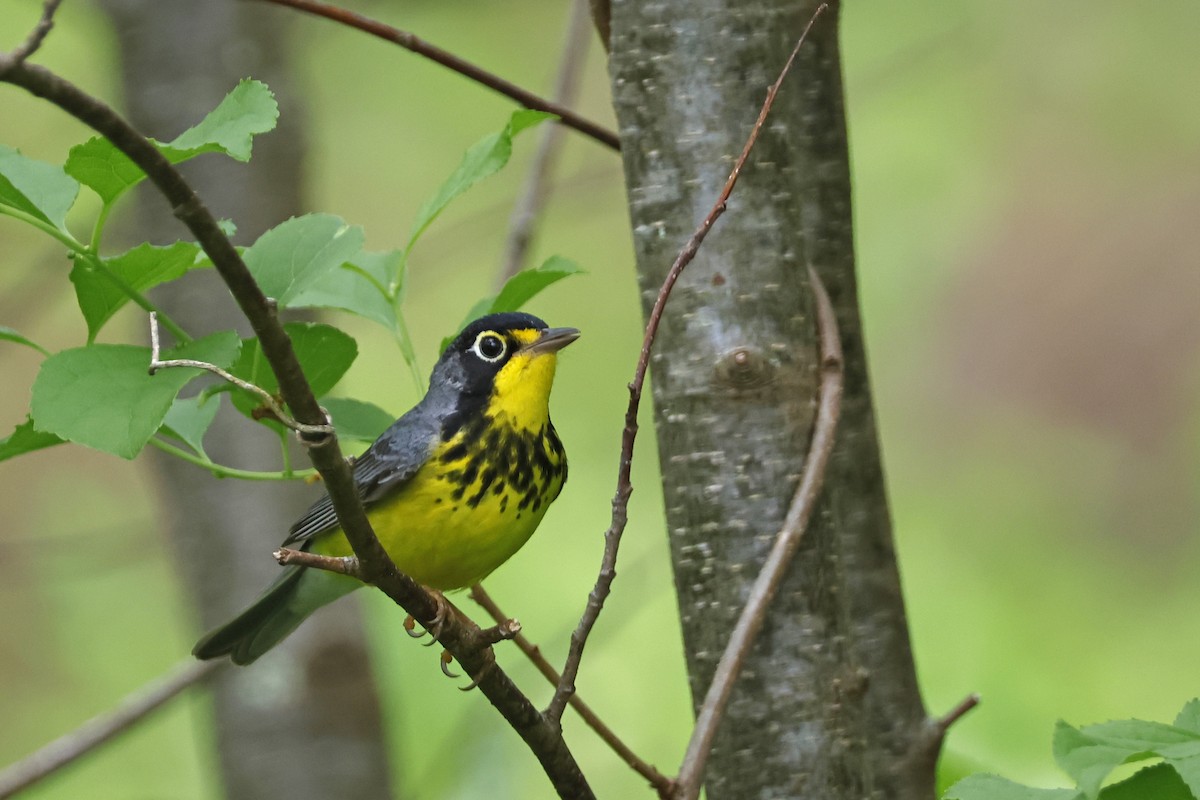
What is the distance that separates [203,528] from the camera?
15.3 feet

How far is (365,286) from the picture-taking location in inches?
109

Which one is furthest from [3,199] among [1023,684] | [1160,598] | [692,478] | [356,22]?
[1160,598]

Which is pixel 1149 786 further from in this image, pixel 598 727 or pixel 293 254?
pixel 293 254

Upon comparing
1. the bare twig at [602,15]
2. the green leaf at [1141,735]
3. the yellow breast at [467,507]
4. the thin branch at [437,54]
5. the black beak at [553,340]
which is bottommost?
the green leaf at [1141,735]

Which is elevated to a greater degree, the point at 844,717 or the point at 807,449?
the point at 807,449

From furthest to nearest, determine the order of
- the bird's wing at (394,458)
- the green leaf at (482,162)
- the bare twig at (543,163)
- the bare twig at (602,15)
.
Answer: the bare twig at (543,163) < the bird's wing at (394,458) < the bare twig at (602,15) < the green leaf at (482,162)

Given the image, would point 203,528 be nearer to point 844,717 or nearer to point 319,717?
point 319,717

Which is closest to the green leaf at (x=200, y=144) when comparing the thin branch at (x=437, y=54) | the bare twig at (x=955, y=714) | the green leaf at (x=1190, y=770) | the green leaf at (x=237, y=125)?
the green leaf at (x=237, y=125)

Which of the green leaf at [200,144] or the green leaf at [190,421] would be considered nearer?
the green leaf at [200,144]

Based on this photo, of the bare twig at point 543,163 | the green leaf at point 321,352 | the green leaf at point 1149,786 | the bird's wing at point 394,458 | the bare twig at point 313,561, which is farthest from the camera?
the bare twig at point 543,163

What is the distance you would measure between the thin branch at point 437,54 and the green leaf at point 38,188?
2.20 ft

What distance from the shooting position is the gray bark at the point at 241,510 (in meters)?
4.54

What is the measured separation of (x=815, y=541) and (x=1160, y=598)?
5424 mm

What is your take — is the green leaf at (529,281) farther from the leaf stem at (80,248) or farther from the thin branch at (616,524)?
the leaf stem at (80,248)
